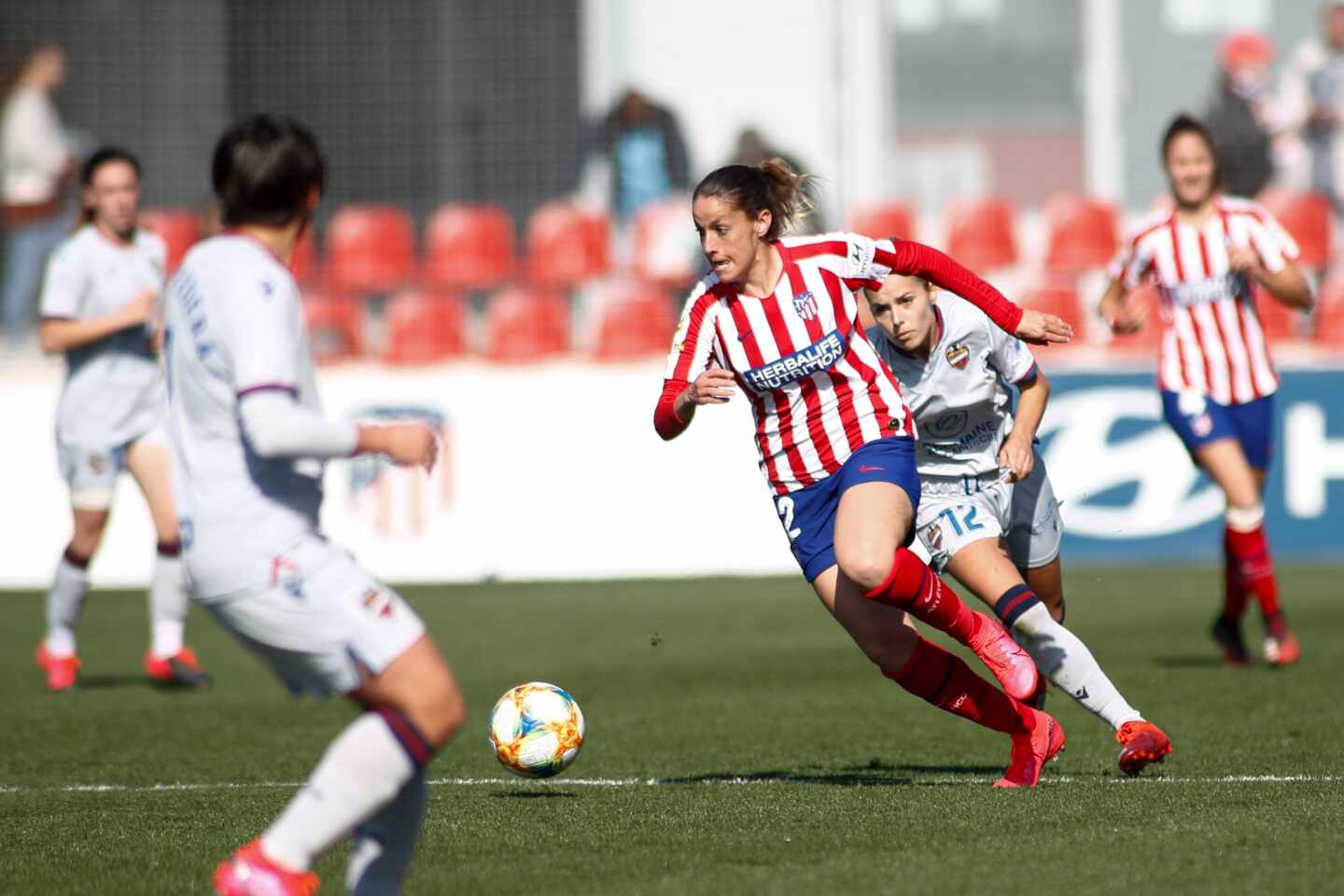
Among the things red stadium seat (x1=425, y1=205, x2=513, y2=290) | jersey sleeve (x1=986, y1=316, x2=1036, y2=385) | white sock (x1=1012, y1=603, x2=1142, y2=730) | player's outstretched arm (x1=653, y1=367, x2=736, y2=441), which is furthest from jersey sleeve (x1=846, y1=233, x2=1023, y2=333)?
red stadium seat (x1=425, y1=205, x2=513, y2=290)

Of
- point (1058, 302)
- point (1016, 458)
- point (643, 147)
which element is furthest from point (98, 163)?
point (1058, 302)

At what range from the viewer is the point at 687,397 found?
583 centimetres

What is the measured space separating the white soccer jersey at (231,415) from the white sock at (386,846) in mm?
548

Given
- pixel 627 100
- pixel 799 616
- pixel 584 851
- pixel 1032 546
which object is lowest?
pixel 799 616

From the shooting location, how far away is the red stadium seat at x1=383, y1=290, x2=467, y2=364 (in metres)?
15.4

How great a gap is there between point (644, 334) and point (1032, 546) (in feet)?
28.6

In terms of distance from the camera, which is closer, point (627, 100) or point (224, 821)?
point (224, 821)

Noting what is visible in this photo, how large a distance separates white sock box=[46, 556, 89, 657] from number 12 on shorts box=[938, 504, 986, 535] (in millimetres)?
4729

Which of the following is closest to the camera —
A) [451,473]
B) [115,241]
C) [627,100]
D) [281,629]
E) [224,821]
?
[281,629]

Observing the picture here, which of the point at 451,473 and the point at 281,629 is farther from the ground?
the point at 281,629

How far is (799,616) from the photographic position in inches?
477

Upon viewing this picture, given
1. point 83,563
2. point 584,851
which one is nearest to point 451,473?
point 83,563

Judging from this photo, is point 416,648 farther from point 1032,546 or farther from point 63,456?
point 63,456

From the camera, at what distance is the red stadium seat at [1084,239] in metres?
15.8
